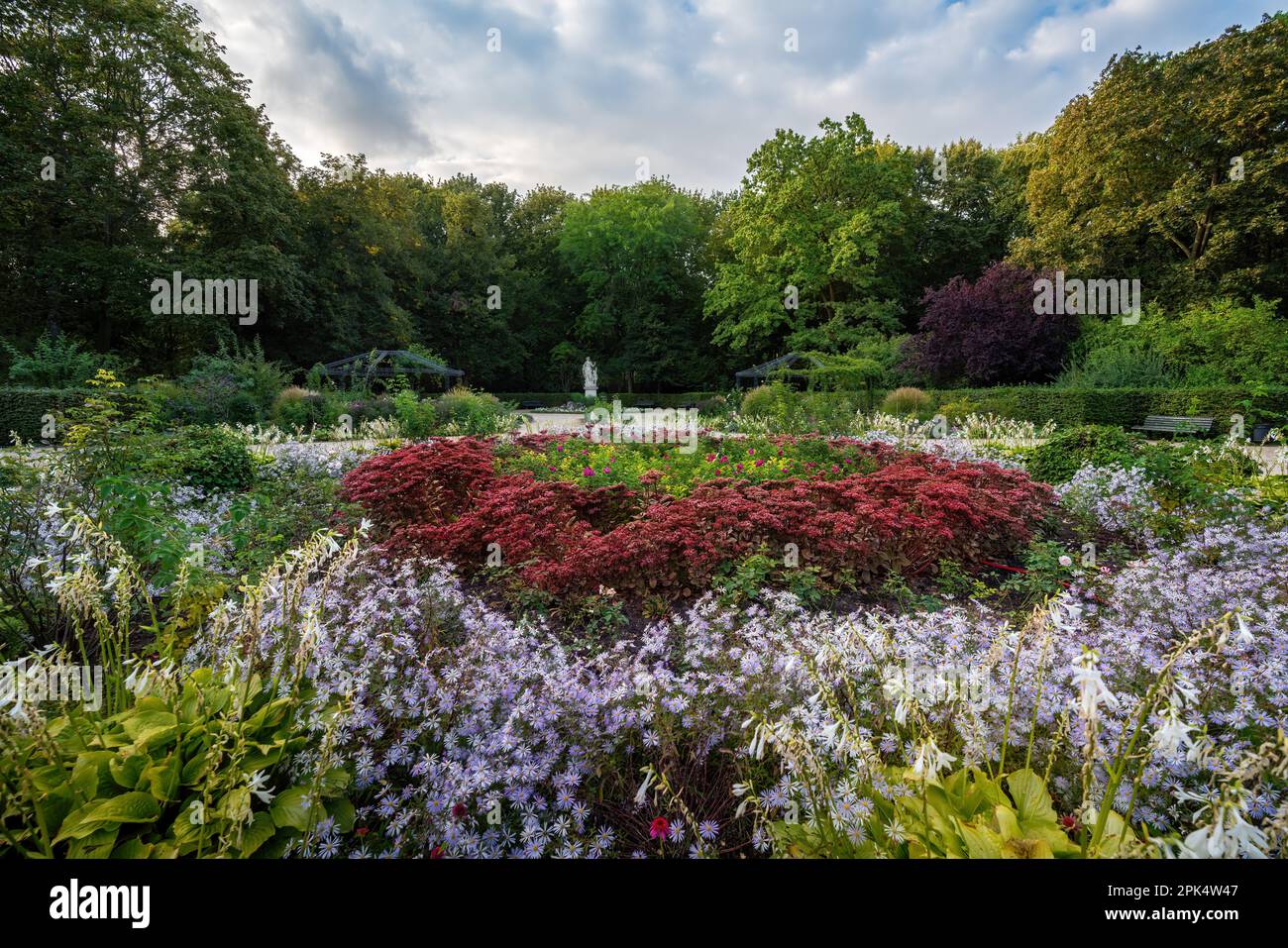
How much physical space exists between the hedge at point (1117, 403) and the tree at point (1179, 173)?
7833 mm

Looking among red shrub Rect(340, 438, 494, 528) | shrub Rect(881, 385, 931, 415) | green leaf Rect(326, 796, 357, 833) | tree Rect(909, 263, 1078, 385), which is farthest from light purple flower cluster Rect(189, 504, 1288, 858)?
tree Rect(909, 263, 1078, 385)

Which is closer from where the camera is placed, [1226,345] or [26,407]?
[26,407]

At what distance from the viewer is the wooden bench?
1113 cm

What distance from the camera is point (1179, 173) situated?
753 inches

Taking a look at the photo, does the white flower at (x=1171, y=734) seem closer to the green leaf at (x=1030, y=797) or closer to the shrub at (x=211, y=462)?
the green leaf at (x=1030, y=797)

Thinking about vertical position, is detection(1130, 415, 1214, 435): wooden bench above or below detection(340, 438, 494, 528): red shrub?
above

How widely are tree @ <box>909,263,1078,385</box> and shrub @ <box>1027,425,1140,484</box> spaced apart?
1380 cm

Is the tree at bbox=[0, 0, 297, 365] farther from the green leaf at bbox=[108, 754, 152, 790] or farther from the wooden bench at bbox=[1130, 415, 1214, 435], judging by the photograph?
the wooden bench at bbox=[1130, 415, 1214, 435]

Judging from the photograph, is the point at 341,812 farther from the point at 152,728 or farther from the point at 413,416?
the point at 413,416

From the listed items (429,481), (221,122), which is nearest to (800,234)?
(221,122)

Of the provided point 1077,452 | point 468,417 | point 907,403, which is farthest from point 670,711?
point 907,403

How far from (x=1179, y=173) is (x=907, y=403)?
44.5ft

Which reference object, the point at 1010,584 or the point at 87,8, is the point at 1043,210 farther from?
the point at 87,8
